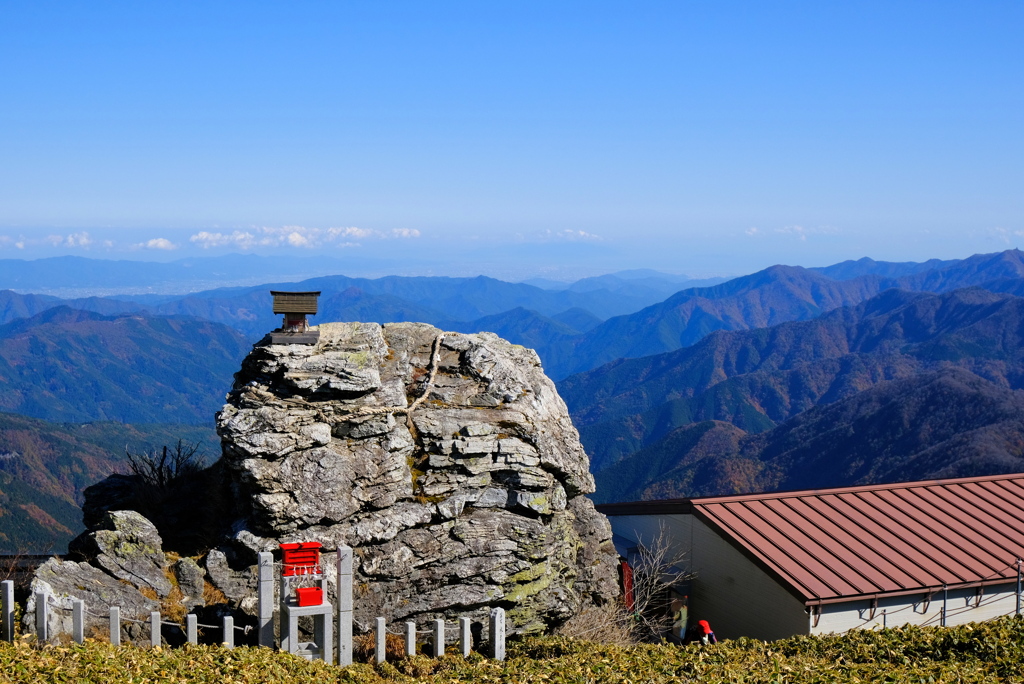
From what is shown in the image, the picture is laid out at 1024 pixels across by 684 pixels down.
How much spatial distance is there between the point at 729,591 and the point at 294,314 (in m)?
11.5

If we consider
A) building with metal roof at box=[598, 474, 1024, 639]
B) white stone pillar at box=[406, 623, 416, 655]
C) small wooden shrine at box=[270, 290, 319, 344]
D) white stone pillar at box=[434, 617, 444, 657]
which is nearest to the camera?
white stone pillar at box=[406, 623, 416, 655]

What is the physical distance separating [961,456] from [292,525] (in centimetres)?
11372

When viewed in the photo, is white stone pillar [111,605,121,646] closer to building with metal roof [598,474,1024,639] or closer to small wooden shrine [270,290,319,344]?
small wooden shrine [270,290,319,344]

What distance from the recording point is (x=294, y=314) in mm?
18719

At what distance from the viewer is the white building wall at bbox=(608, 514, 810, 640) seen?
64.8 feet

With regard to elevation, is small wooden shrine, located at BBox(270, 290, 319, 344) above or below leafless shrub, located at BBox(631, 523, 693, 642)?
above

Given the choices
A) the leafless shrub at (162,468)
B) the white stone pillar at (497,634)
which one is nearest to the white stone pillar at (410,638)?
the white stone pillar at (497,634)

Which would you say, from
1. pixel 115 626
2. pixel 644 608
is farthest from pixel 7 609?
pixel 644 608

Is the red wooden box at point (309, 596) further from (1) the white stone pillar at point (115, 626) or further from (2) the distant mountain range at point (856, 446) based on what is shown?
(2) the distant mountain range at point (856, 446)

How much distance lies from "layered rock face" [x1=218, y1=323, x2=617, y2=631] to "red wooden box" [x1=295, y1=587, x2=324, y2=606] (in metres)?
1.63

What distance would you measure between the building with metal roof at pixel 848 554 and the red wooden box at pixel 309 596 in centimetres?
1003

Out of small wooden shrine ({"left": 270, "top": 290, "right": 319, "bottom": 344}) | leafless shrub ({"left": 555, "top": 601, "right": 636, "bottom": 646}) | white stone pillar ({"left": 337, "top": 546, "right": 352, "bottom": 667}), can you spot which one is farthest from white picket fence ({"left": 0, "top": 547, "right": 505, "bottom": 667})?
small wooden shrine ({"left": 270, "top": 290, "right": 319, "bottom": 344})

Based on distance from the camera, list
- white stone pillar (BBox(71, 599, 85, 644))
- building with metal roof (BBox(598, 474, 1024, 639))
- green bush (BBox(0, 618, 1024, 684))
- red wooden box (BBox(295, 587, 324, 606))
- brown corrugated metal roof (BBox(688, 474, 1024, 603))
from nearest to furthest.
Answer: green bush (BBox(0, 618, 1024, 684)) < white stone pillar (BBox(71, 599, 85, 644)) < red wooden box (BBox(295, 587, 324, 606)) < building with metal roof (BBox(598, 474, 1024, 639)) < brown corrugated metal roof (BBox(688, 474, 1024, 603))

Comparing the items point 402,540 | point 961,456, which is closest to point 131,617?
point 402,540
